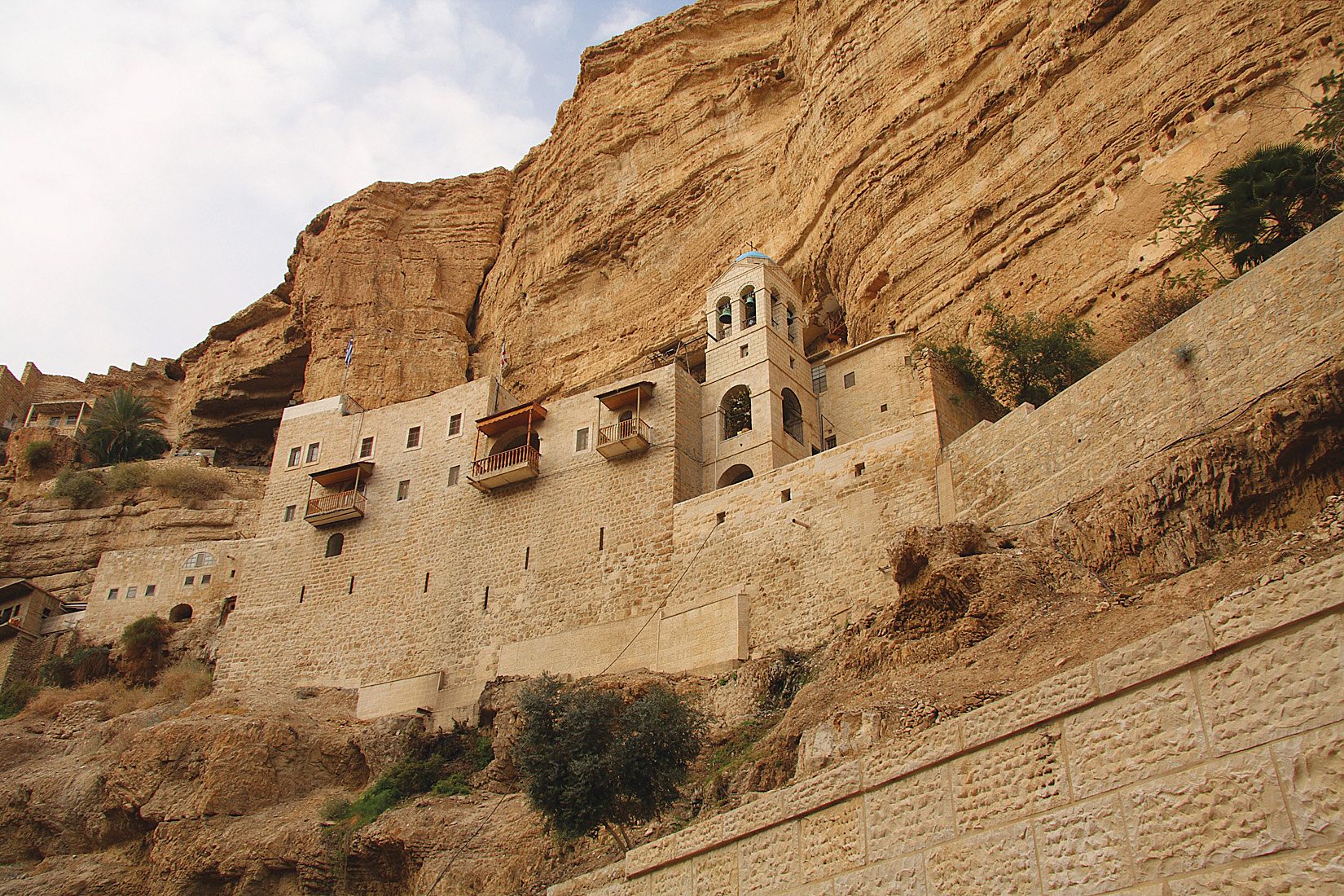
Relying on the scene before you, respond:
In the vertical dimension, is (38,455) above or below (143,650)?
above

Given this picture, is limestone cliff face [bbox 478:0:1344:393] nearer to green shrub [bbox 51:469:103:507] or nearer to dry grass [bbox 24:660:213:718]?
dry grass [bbox 24:660:213:718]

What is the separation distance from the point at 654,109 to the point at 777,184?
7029mm

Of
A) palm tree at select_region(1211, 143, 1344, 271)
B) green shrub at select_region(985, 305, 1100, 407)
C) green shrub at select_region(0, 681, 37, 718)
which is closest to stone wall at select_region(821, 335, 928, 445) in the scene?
green shrub at select_region(985, 305, 1100, 407)

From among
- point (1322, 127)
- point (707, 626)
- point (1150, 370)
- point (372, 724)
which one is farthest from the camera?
point (372, 724)

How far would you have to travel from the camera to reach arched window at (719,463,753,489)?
77.8 feet

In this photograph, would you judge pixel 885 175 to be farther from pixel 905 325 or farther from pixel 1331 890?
pixel 1331 890

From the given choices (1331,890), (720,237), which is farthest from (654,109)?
(1331,890)

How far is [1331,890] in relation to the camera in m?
5.40

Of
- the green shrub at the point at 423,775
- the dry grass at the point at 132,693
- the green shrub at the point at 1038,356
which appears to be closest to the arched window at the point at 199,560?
the dry grass at the point at 132,693

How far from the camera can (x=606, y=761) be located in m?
13.9

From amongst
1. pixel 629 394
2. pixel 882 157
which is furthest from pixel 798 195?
pixel 629 394

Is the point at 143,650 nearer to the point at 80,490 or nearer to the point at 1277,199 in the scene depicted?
the point at 80,490

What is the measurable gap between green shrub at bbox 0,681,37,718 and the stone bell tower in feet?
58.6

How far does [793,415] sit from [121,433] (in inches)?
1166
